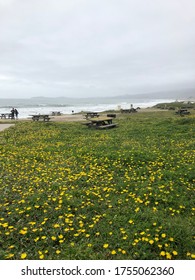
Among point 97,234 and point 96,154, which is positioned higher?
point 96,154

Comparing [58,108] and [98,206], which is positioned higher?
[58,108]

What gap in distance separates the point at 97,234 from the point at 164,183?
9.07 ft

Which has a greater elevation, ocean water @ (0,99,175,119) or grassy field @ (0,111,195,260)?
ocean water @ (0,99,175,119)

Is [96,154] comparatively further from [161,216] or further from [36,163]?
[161,216]

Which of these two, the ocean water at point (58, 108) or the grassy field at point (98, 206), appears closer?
the grassy field at point (98, 206)

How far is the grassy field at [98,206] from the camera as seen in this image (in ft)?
12.2

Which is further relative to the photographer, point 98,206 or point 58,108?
point 58,108

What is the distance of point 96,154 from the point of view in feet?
29.2

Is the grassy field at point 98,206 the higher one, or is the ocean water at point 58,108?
the ocean water at point 58,108

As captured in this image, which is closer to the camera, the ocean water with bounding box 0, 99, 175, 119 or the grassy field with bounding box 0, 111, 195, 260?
the grassy field with bounding box 0, 111, 195, 260

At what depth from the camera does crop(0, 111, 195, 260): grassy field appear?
3.71 m

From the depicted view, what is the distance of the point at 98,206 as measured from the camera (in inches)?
196
